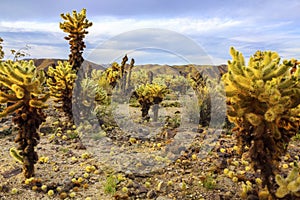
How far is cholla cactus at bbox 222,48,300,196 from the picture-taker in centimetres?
396

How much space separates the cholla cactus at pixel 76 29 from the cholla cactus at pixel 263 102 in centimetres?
669

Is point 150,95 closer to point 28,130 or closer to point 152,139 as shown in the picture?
point 152,139

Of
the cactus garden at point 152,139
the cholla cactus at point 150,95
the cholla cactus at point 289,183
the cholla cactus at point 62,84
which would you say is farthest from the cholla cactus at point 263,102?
the cholla cactus at point 150,95

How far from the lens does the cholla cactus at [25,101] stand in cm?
495

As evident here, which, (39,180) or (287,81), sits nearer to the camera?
(287,81)

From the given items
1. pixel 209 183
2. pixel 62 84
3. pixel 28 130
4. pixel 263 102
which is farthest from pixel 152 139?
pixel 263 102

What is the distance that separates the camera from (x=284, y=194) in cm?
364

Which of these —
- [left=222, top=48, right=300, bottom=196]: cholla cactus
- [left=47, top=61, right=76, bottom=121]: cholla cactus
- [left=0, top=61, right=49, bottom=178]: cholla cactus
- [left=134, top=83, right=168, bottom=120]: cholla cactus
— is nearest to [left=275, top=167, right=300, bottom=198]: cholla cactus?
[left=222, top=48, right=300, bottom=196]: cholla cactus

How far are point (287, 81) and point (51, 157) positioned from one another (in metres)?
4.59

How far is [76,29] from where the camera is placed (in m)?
10.0

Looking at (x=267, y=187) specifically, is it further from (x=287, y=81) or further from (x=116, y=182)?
(x=116, y=182)

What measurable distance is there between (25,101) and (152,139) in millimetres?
3550

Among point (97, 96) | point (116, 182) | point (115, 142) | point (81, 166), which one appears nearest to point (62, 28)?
point (97, 96)

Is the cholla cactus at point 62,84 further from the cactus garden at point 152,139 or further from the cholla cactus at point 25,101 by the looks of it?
the cholla cactus at point 25,101
